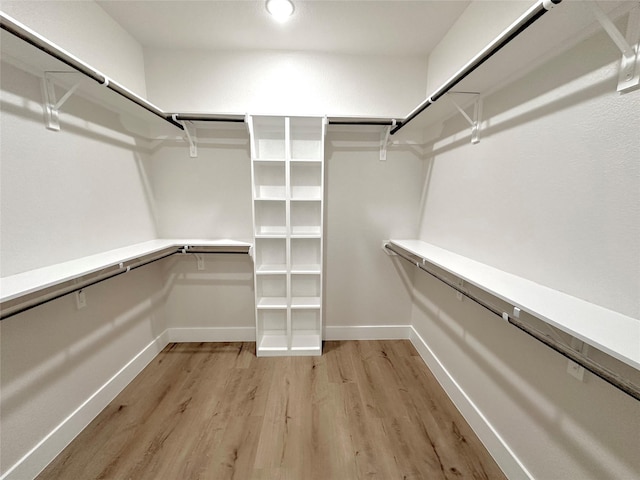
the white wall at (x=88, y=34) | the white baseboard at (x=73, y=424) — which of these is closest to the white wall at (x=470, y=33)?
the white wall at (x=88, y=34)

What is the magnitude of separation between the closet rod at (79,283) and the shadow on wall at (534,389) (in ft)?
5.91

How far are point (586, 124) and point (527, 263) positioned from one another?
61cm

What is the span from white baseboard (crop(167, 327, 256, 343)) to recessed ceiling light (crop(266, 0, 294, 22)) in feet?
8.47

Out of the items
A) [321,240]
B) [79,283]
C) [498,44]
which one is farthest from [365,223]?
[79,283]

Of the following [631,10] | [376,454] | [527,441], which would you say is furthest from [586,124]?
[376,454]

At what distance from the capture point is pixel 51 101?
133cm

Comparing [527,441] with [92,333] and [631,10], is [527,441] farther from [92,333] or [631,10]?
[92,333]

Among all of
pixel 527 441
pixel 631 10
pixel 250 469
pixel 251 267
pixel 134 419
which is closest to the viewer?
pixel 631 10

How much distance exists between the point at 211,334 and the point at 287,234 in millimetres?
1331

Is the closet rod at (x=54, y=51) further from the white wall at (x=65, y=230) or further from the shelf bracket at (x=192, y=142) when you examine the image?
the shelf bracket at (x=192, y=142)

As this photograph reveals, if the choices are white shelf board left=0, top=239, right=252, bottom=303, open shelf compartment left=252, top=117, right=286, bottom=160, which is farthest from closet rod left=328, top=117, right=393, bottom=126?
white shelf board left=0, top=239, right=252, bottom=303

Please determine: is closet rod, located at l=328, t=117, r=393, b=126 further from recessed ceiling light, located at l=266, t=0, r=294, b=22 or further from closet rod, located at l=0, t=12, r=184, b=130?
closet rod, located at l=0, t=12, r=184, b=130

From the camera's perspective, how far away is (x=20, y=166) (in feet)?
3.99

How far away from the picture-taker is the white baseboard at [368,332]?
2.53 meters
